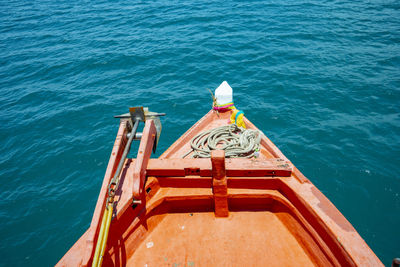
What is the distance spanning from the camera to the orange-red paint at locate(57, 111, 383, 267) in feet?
10.2

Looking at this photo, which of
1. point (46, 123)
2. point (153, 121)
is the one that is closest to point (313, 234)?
point (153, 121)

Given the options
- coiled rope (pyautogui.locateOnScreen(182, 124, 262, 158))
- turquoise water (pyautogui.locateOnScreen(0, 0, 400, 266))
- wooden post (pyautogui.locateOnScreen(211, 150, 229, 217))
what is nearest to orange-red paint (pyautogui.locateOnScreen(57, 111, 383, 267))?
wooden post (pyautogui.locateOnScreen(211, 150, 229, 217))

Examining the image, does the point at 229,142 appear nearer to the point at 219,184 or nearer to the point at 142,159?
the point at 219,184

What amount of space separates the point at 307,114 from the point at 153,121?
6430 millimetres

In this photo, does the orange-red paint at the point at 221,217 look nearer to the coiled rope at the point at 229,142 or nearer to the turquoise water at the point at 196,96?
the coiled rope at the point at 229,142

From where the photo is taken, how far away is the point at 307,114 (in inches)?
328

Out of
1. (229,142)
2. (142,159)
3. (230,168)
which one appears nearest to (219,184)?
(230,168)

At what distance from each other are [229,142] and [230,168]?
1.29m

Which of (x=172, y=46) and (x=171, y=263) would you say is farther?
(x=172, y=46)

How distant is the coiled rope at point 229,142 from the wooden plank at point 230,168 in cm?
69

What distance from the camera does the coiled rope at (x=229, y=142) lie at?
4.38 metres

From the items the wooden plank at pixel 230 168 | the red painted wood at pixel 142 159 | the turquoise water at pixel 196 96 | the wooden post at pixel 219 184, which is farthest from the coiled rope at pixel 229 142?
the turquoise water at pixel 196 96

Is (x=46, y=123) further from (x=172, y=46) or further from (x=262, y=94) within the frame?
(x=262, y=94)

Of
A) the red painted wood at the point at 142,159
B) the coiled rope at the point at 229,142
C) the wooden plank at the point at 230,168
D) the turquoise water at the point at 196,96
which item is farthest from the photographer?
the turquoise water at the point at 196,96
